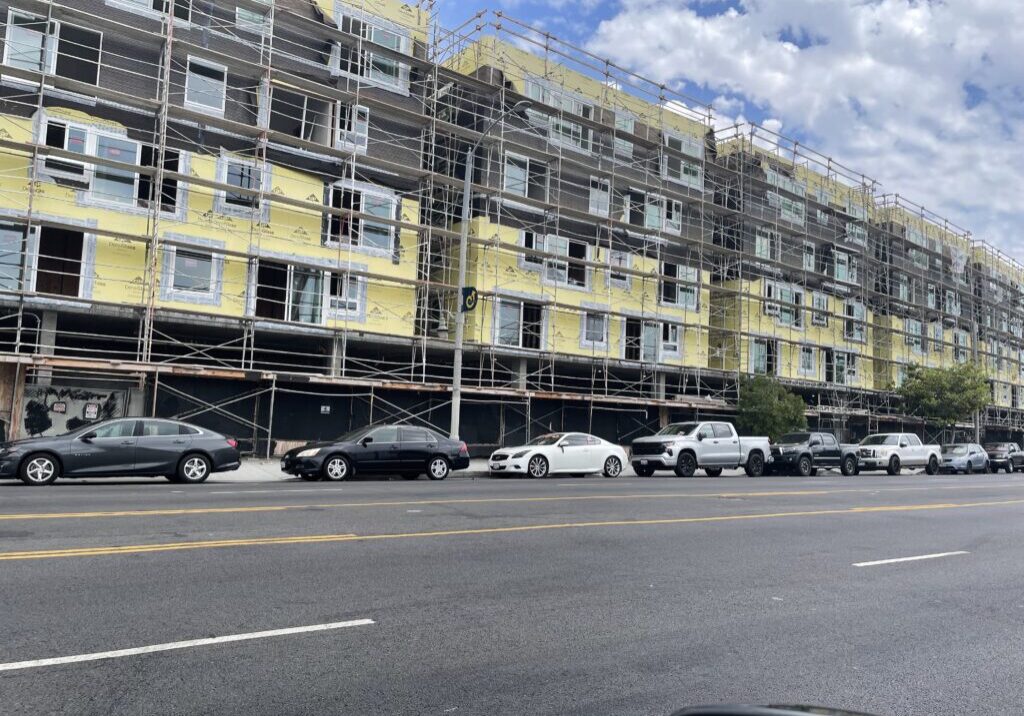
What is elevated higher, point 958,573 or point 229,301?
point 229,301

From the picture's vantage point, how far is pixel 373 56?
26844 mm

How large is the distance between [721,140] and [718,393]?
12.0m

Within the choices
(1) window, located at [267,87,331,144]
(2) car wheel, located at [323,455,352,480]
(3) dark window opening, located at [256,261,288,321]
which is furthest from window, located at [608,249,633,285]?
(2) car wheel, located at [323,455,352,480]

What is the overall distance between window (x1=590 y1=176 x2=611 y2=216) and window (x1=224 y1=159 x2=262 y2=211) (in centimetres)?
1349

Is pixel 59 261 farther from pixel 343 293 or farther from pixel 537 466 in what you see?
pixel 537 466

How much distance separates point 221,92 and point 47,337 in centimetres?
842

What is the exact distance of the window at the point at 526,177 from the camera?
1169 inches

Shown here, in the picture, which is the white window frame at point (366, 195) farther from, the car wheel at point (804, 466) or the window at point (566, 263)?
the car wheel at point (804, 466)

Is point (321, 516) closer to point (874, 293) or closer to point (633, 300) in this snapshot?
point (633, 300)

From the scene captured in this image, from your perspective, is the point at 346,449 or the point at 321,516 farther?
the point at 346,449

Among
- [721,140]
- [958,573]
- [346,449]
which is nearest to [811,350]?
[721,140]

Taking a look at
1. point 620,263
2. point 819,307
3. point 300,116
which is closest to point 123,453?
point 300,116

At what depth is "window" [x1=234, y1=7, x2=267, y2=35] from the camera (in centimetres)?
2427

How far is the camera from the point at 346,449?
61.9 feet
